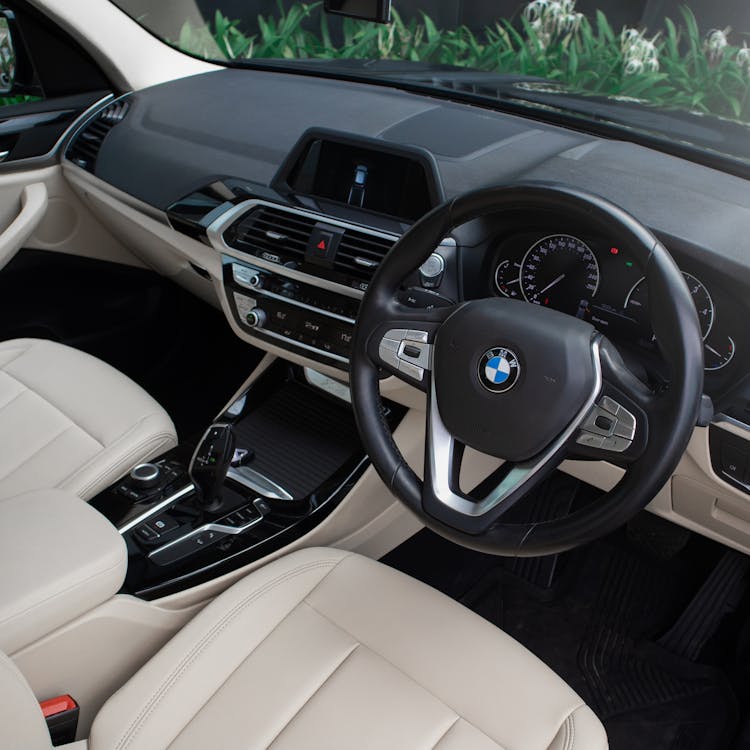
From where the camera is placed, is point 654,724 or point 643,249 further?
point 654,724

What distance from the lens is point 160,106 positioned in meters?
2.03

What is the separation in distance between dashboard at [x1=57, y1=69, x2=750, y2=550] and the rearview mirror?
20cm

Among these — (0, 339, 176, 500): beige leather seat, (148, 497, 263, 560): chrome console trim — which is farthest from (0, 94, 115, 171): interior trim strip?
(148, 497, 263, 560): chrome console trim

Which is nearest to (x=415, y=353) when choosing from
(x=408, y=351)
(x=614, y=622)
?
(x=408, y=351)

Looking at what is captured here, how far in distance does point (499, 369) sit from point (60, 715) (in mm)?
774

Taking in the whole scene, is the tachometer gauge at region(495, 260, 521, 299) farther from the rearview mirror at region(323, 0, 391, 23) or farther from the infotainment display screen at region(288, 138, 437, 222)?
the rearview mirror at region(323, 0, 391, 23)

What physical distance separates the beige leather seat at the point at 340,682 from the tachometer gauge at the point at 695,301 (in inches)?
19.9

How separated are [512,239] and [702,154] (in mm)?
426

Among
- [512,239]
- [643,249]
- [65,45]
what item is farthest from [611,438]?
[65,45]

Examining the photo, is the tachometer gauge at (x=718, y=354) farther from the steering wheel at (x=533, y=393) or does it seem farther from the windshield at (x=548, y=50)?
the windshield at (x=548, y=50)

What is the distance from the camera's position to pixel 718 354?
3.66 feet

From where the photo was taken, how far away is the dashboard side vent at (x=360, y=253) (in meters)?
1.40

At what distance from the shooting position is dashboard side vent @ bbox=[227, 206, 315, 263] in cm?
149

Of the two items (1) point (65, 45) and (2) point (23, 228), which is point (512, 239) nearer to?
(2) point (23, 228)
